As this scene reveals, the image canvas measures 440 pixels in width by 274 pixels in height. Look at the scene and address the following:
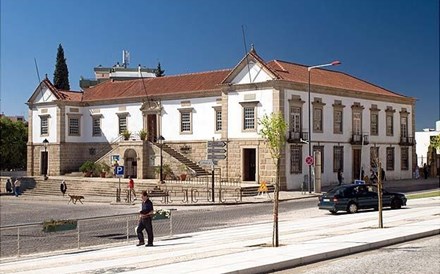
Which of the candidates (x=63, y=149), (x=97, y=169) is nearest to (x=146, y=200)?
(x=97, y=169)

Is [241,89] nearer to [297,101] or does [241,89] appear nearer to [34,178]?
[297,101]

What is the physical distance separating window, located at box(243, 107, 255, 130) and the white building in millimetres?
76

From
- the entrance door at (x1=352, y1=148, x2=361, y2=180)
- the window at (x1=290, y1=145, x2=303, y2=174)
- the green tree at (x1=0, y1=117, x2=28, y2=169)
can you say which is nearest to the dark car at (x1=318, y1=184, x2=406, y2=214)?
the window at (x1=290, y1=145, x2=303, y2=174)

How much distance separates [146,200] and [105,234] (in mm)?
5653

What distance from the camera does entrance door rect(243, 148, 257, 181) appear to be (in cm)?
Result: 4650

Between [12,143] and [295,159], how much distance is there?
40936 mm

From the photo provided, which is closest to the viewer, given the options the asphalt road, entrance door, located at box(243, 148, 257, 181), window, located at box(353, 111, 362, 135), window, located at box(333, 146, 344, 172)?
the asphalt road

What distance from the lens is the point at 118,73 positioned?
281ft

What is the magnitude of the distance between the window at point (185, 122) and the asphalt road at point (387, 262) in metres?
36.8

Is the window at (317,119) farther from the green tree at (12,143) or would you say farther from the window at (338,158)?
the green tree at (12,143)

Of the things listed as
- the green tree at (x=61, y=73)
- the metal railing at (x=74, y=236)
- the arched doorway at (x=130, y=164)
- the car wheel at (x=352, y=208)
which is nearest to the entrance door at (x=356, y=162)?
the arched doorway at (x=130, y=164)

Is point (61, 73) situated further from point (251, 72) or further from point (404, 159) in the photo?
point (404, 159)

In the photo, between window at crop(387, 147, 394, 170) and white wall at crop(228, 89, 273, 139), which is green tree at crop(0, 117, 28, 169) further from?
window at crop(387, 147, 394, 170)

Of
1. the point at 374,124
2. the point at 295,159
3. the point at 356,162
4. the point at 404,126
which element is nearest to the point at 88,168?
the point at 295,159
